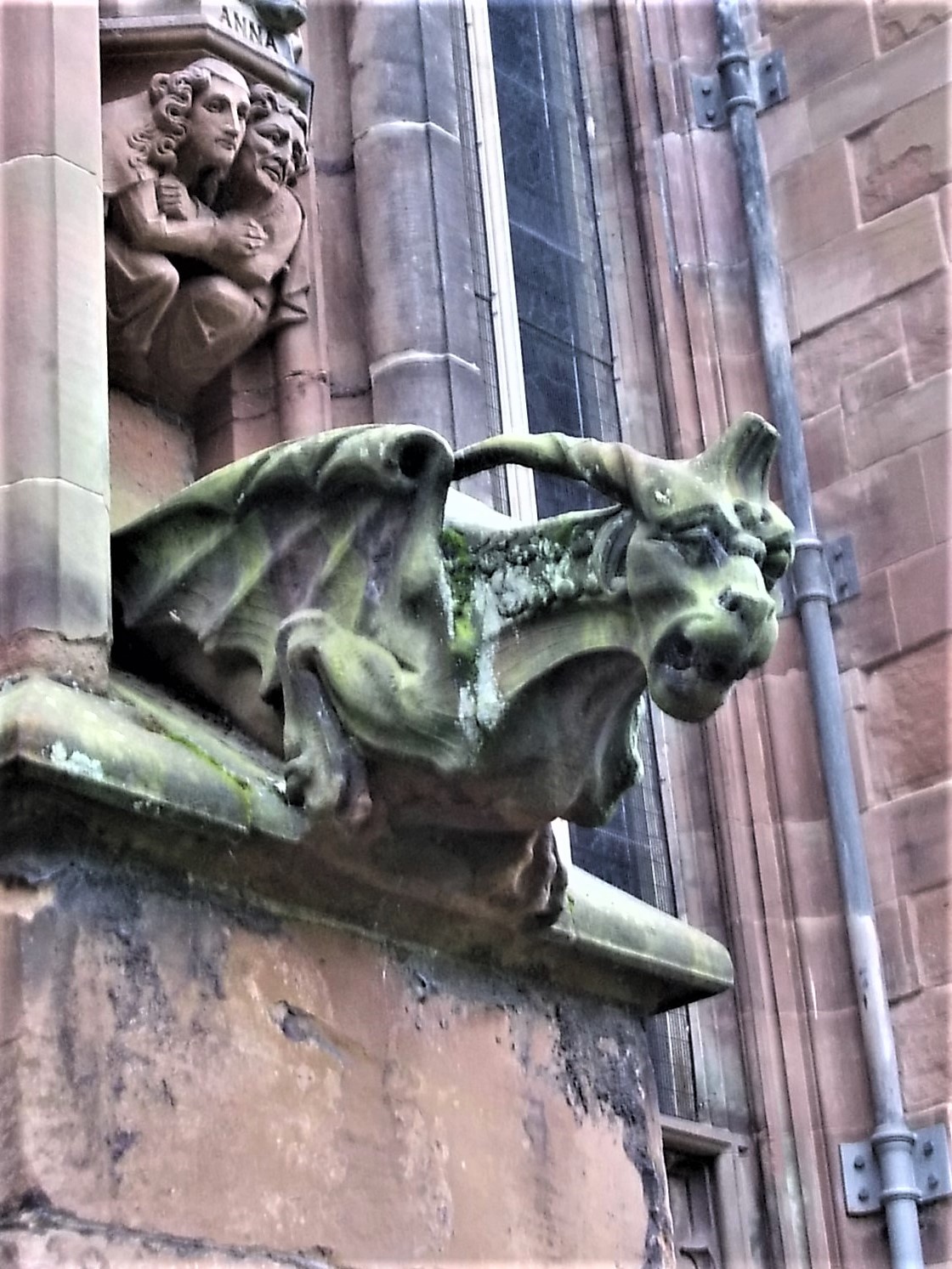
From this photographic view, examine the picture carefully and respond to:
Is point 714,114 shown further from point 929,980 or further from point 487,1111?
point 487,1111

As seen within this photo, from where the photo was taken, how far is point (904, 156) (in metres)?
4.71

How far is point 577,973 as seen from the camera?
7.07ft

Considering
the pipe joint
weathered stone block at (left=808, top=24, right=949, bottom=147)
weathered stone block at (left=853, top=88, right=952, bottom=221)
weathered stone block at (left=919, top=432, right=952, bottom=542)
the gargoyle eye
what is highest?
weathered stone block at (left=808, top=24, right=949, bottom=147)

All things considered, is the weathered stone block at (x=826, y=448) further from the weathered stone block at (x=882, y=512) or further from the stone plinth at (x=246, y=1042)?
the stone plinth at (x=246, y=1042)

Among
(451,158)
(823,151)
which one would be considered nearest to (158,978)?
(451,158)

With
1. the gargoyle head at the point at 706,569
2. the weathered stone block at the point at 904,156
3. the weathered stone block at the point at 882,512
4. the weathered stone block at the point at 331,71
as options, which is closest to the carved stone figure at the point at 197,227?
the weathered stone block at the point at 331,71

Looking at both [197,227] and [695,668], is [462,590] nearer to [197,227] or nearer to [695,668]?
[695,668]

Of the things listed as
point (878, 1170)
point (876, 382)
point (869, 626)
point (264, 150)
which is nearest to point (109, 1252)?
point (264, 150)

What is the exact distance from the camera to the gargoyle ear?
1654 millimetres

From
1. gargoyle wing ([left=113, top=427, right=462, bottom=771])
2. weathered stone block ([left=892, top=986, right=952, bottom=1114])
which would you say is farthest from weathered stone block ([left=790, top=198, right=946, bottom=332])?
gargoyle wing ([left=113, top=427, right=462, bottom=771])

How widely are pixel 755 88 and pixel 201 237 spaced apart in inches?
126

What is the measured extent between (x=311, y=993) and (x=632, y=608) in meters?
0.45

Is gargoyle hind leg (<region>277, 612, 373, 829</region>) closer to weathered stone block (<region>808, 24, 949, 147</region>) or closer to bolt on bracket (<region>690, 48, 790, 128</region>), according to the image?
weathered stone block (<region>808, 24, 949, 147</region>)

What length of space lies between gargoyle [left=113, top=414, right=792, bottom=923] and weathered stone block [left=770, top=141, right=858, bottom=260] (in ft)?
10.4
